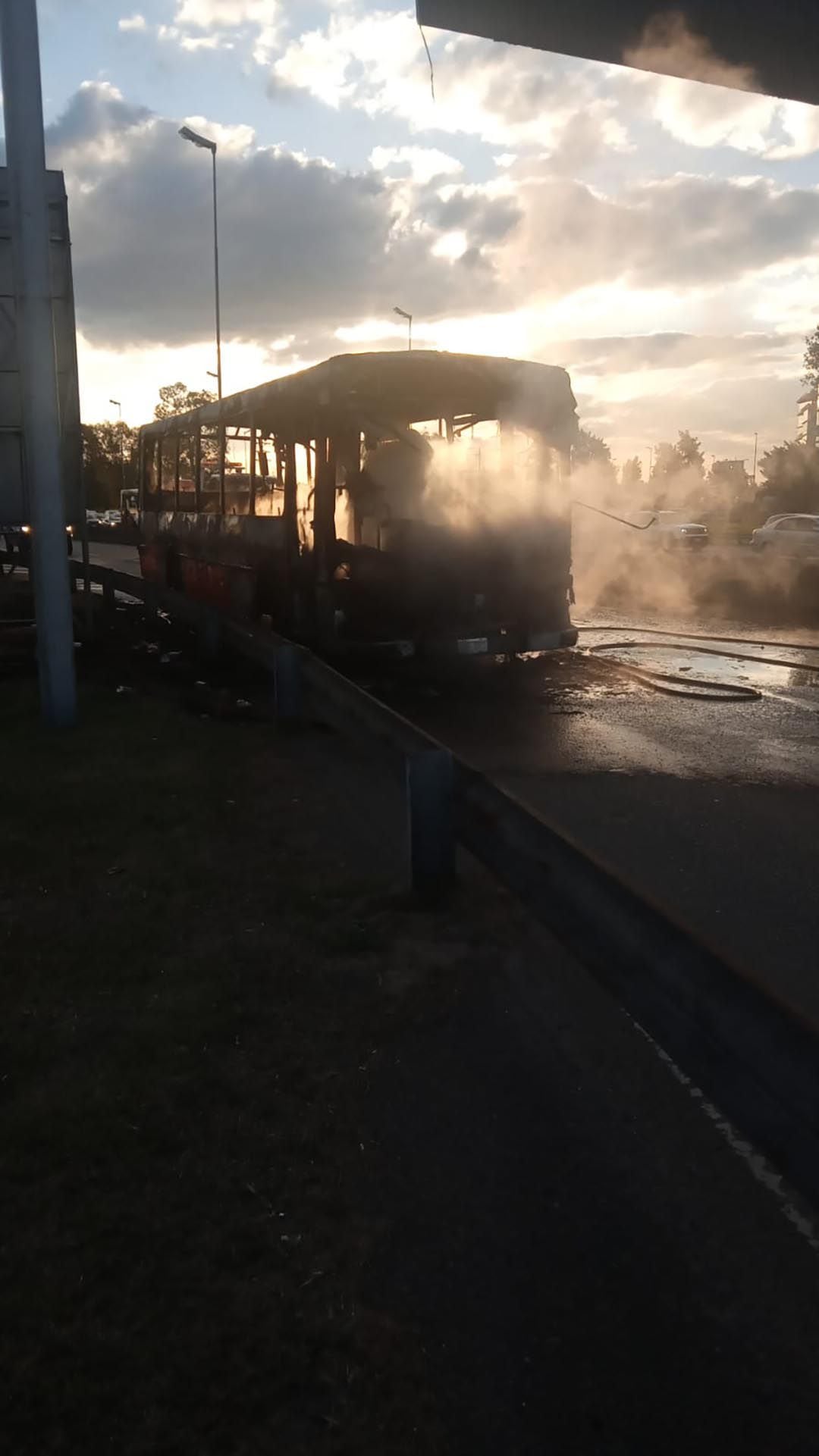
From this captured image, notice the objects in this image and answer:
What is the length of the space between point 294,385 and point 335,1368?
1098cm

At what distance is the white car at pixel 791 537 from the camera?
105 feet

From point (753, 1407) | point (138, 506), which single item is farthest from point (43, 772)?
point (138, 506)

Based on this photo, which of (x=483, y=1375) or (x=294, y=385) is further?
(x=294, y=385)

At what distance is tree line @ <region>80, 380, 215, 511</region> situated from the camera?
10048 centimetres

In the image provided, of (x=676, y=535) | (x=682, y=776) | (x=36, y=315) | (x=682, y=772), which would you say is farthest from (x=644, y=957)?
(x=676, y=535)

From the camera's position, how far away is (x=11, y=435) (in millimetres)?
13617

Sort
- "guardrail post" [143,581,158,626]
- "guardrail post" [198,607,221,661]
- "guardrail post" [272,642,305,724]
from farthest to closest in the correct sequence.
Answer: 1. "guardrail post" [143,581,158,626]
2. "guardrail post" [198,607,221,661]
3. "guardrail post" [272,642,305,724]

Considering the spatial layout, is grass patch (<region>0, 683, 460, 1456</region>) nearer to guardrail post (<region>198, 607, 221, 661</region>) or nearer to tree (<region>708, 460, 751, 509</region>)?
guardrail post (<region>198, 607, 221, 661</region>)

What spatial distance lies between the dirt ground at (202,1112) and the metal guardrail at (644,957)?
579 millimetres

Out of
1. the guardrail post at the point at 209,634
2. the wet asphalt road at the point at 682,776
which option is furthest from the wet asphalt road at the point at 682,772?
the guardrail post at the point at 209,634

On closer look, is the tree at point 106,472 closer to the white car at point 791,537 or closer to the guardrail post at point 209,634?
the white car at point 791,537

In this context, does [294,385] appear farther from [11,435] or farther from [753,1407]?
[753,1407]

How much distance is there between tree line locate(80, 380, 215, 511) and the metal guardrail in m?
82.0

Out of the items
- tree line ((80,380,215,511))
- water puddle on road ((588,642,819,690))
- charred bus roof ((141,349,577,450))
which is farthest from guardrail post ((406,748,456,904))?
tree line ((80,380,215,511))
